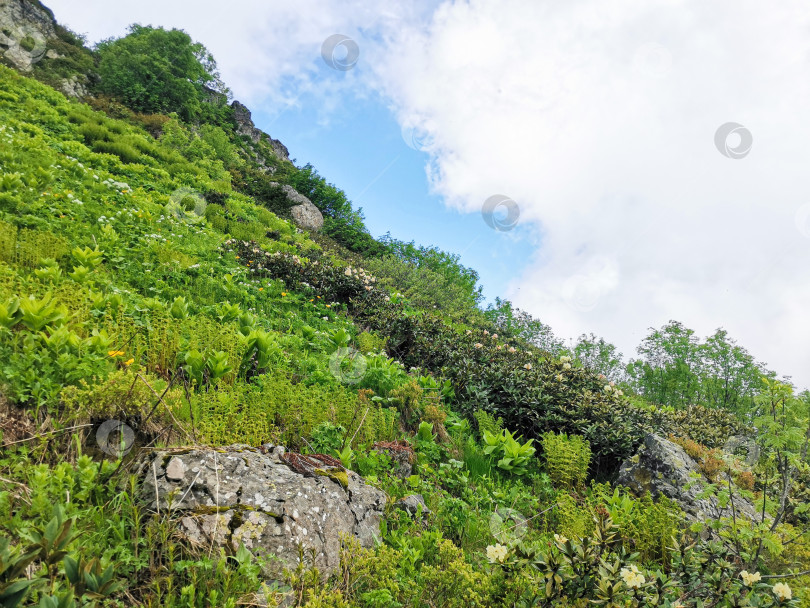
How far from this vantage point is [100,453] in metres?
2.43

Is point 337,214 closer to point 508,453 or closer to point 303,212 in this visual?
point 303,212

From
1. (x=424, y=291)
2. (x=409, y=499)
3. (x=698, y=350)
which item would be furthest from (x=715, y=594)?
(x=698, y=350)

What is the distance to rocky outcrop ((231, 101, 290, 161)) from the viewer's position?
43.2m

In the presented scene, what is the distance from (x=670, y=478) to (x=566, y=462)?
1.14 metres

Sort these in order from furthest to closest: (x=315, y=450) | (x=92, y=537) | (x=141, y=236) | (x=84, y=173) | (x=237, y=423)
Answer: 1. (x=84, y=173)
2. (x=141, y=236)
3. (x=315, y=450)
4. (x=237, y=423)
5. (x=92, y=537)

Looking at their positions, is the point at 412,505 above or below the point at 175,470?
above

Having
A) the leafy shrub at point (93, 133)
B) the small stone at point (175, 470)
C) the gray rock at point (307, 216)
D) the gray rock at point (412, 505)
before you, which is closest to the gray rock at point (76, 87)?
the leafy shrub at point (93, 133)

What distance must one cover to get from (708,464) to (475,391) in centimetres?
316

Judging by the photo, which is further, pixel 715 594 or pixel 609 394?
pixel 609 394

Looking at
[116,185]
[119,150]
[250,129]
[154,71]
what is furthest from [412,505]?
[250,129]

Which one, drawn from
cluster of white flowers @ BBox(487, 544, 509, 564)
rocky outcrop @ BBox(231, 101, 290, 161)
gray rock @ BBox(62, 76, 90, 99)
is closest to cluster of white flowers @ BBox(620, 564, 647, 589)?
cluster of white flowers @ BBox(487, 544, 509, 564)

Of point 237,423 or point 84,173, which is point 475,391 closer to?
point 237,423

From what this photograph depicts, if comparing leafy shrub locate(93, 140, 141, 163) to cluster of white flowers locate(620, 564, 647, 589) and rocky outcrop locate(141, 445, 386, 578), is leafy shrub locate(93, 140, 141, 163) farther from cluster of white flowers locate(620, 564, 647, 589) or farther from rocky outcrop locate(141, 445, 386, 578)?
cluster of white flowers locate(620, 564, 647, 589)

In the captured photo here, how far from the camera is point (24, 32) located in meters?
23.9
